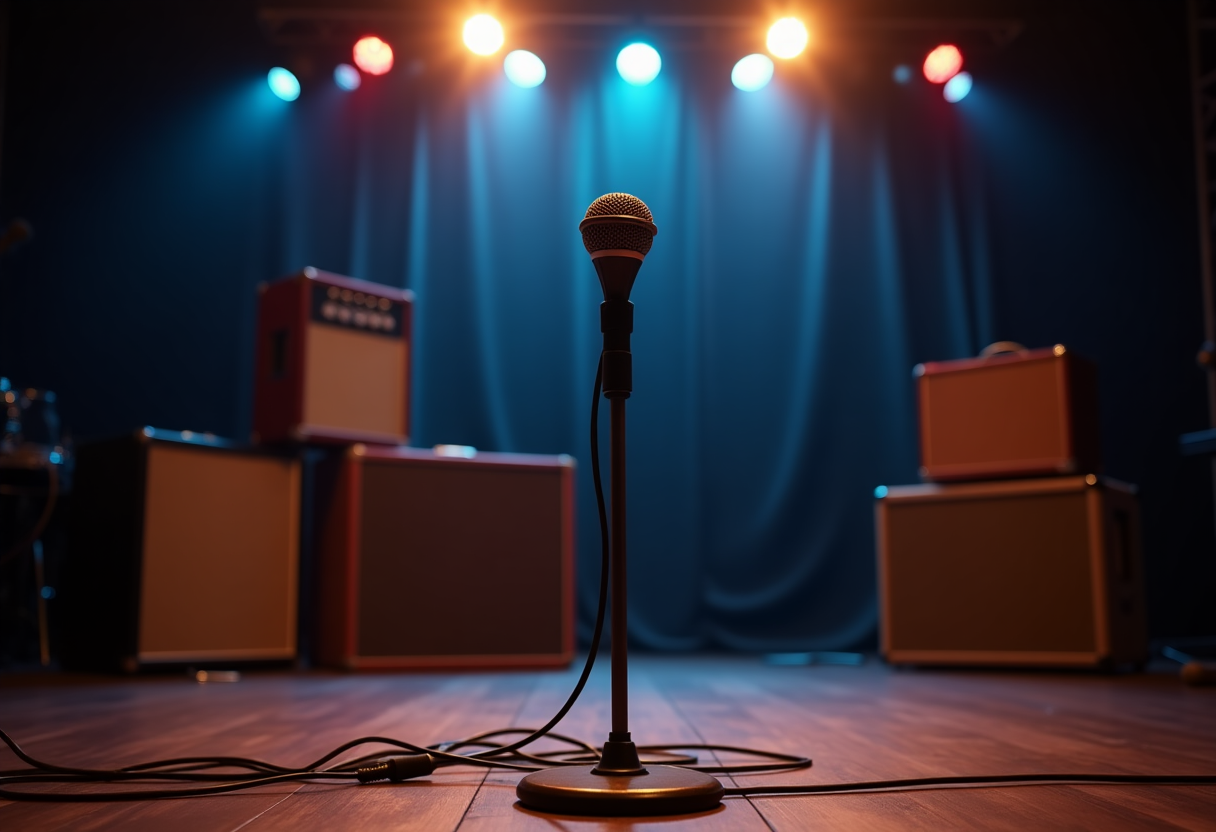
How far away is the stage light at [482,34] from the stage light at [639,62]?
44 cm

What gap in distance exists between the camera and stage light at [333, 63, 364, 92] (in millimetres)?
3893

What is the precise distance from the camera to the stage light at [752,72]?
3875 mm

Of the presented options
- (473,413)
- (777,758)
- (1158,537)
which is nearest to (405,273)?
(473,413)

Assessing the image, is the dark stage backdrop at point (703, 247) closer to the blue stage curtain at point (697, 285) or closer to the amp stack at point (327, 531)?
the blue stage curtain at point (697, 285)

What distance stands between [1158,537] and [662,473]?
5.44 feet

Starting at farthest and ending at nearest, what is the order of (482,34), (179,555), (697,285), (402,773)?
(697,285), (482,34), (179,555), (402,773)

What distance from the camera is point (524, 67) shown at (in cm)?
388

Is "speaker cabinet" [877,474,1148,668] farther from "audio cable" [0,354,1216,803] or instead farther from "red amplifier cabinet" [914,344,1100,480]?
"audio cable" [0,354,1216,803]

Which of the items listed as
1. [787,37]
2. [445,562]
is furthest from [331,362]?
[787,37]

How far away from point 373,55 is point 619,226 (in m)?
3.21

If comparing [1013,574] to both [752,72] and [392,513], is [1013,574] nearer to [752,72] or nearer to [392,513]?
[392,513]

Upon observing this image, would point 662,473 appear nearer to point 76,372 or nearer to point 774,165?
point 774,165

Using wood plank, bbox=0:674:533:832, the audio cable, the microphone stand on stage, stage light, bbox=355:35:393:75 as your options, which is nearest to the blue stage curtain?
stage light, bbox=355:35:393:75

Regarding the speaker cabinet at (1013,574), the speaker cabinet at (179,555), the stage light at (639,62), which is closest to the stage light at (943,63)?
the stage light at (639,62)
